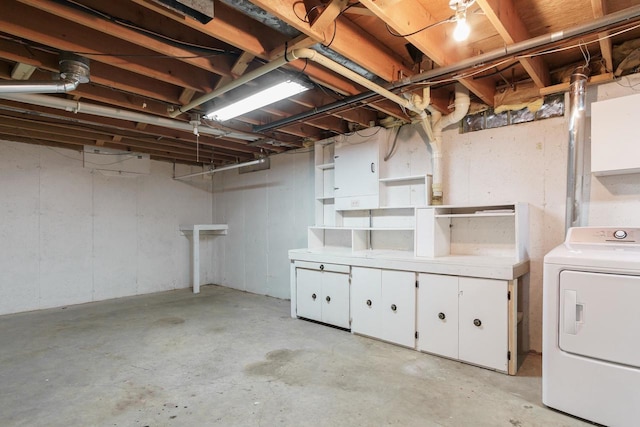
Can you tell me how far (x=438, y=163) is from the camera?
11.4 ft

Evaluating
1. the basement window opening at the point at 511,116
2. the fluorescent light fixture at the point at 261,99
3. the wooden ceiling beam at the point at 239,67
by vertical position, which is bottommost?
the basement window opening at the point at 511,116

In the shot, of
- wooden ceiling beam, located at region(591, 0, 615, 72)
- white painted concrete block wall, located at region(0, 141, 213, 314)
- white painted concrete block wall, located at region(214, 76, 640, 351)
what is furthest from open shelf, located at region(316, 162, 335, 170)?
white painted concrete block wall, located at region(0, 141, 213, 314)

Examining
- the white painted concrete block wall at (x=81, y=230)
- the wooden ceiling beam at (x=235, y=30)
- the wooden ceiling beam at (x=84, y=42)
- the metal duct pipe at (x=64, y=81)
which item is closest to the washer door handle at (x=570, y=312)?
the wooden ceiling beam at (x=235, y=30)

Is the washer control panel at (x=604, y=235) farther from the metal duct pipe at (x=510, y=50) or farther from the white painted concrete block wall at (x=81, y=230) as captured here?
the white painted concrete block wall at (x=81, y=230)

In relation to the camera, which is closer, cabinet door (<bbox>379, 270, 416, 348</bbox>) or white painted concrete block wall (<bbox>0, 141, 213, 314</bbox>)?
cabinet door (<bbox>379, 270, 416, 348</bbox>)

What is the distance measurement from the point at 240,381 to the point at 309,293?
5.35ft

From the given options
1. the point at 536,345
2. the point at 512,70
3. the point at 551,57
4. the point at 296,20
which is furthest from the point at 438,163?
the point at 296,20

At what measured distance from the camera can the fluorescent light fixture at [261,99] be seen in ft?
8.96

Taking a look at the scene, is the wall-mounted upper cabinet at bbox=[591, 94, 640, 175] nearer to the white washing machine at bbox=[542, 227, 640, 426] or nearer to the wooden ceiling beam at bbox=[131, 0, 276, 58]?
the white washing machine at bbox=[542, 227, 640, 426]

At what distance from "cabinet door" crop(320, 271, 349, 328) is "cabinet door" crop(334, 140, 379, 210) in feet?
3.04

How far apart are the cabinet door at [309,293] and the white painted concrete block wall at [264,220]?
1.00 meters

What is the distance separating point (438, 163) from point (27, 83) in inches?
144

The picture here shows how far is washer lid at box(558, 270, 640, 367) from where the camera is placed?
1.90 m

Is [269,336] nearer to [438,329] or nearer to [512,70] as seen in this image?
[438,329]
